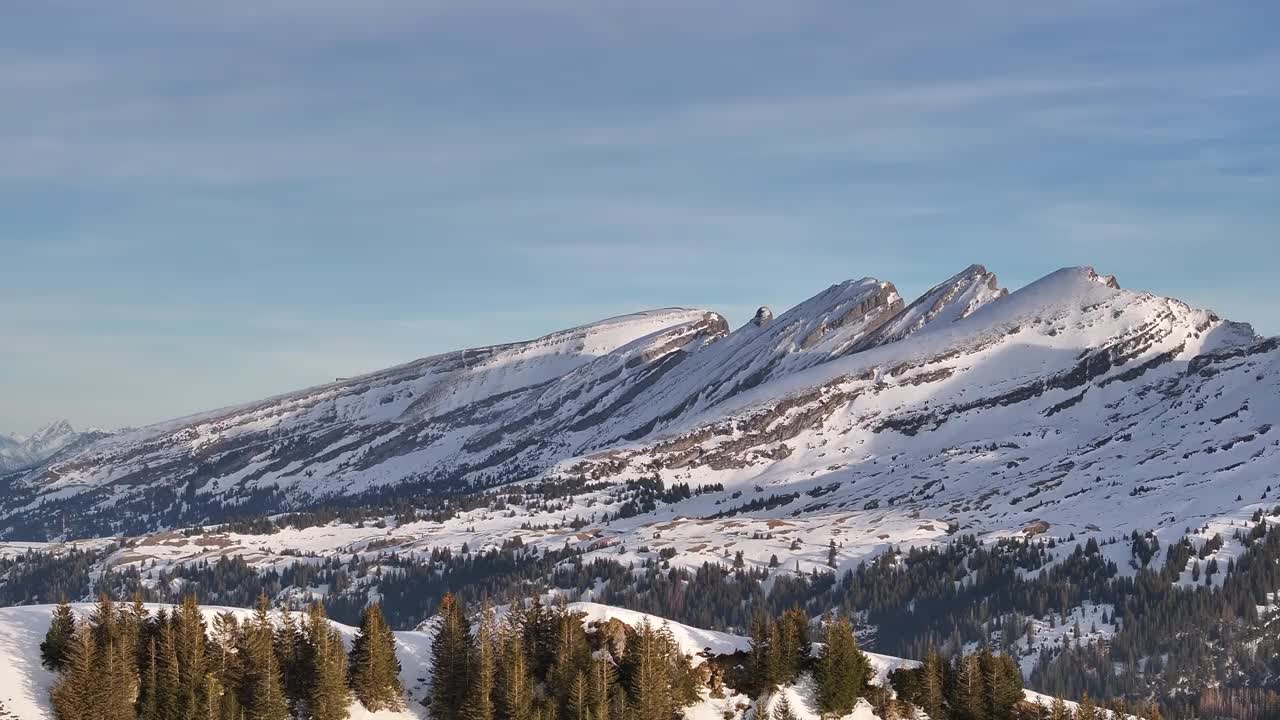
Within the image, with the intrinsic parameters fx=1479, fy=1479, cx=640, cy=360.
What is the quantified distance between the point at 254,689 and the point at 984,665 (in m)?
65.8

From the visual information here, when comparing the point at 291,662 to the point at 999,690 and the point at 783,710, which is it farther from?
the point at 999,690

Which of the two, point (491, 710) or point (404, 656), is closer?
point (491, 710)

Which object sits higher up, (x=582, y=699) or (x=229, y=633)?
(x=229, y=633)

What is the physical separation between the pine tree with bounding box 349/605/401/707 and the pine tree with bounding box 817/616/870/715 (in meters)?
37.1

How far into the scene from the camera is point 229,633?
126188mm

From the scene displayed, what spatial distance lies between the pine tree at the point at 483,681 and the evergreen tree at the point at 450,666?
97 centimetres

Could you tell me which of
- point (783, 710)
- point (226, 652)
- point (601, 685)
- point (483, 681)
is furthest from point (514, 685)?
point (226, 652)

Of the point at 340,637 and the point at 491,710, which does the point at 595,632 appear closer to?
the point at 491,710

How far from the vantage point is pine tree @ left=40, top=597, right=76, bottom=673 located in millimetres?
119625

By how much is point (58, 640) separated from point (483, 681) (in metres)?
34.6

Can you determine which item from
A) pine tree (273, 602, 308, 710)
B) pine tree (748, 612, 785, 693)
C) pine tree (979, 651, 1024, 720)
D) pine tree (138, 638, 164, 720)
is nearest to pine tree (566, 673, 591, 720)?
pine tree (748, 612, 785, 693)

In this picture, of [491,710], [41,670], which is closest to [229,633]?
[41,670]

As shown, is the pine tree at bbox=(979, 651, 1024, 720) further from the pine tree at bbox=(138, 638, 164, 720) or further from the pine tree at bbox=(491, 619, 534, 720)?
the pine tree at bbox=(138, 638, 164, 720)

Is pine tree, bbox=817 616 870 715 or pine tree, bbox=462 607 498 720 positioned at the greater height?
pine tree, bbox=462 607 498 720
